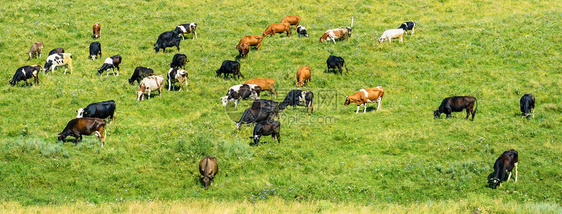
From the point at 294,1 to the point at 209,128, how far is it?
28.7 metres

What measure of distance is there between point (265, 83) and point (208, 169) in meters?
11.4

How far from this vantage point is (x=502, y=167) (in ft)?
54.3

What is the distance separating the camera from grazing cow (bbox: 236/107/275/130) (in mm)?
22500

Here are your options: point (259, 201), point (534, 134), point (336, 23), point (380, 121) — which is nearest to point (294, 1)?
point (336, 23)

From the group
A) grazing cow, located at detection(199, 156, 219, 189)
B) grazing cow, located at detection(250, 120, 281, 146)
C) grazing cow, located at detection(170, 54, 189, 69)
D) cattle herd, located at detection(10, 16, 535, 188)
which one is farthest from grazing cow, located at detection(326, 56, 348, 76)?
grazing cow, located at detection(199, 156, 219, 189)

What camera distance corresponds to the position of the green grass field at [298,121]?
1608 centimetres

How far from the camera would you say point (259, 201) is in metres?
15.2

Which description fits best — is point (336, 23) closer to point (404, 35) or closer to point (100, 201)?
point (404, 35)

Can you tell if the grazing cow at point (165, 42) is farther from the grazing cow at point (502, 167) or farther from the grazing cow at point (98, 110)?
the grazing cow at point (502, 167)

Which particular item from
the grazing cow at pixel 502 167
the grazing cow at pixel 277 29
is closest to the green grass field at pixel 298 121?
the grazing cow at pixel 502 167

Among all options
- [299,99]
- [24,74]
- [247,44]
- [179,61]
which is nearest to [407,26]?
[247,44]

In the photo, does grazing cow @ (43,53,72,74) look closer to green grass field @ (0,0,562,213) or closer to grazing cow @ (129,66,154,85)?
green grass field @ (0,0,562,213)

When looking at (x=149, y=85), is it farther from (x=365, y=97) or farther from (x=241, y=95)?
(x=365, y=97)

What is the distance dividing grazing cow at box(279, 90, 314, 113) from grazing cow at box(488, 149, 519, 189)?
10465mm
